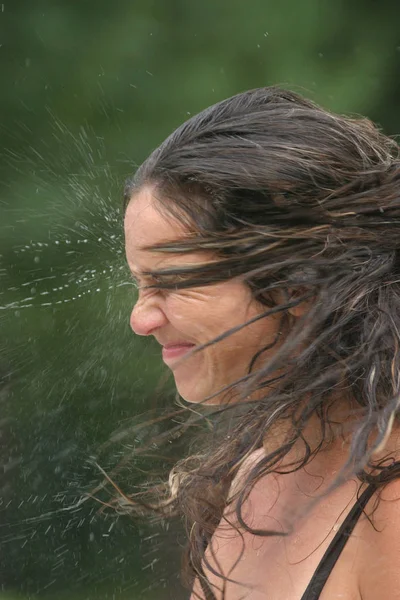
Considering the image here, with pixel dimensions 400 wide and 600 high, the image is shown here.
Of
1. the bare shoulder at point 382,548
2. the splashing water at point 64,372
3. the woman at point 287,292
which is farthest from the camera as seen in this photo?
the splashing water at point 64,372

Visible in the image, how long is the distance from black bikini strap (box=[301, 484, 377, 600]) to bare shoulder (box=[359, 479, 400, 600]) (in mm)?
20

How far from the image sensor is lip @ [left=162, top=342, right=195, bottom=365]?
183 cm

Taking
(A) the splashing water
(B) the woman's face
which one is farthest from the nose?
(A) the splashing water

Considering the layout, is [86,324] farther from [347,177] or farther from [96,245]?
[347,177]

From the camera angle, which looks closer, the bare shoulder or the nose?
the bare shoulder

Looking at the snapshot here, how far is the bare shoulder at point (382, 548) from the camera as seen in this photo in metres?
1.52

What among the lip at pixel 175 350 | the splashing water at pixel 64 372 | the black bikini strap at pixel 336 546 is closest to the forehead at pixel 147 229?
the lip at pixel 175 350

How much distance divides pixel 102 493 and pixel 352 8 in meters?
2.63

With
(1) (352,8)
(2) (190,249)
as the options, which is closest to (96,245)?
(1) (352,8)

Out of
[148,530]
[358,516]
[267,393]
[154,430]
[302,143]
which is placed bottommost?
[148,530]

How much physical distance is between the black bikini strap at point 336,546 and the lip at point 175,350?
45 cm

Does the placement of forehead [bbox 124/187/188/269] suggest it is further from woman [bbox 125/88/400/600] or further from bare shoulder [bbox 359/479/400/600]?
bare shoulder [bbox 359/479/400/600]

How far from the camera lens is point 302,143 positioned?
5.73ft

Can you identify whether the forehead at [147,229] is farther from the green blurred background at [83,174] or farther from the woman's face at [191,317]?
the green blurred background at [83,174]
